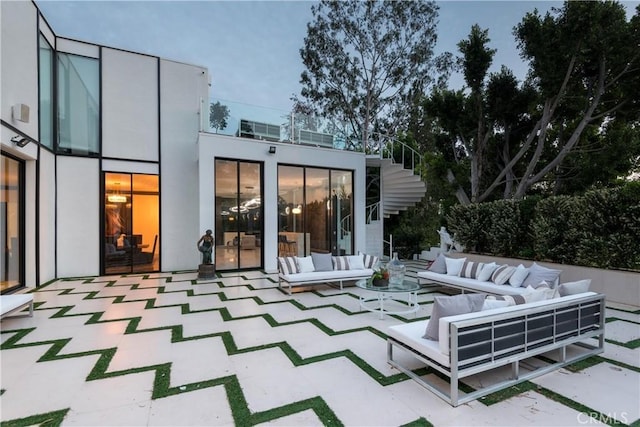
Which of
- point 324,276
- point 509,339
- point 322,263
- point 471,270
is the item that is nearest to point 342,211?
point 322,263

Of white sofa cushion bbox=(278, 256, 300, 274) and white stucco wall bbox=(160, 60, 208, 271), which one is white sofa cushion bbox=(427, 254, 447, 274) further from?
white stucco wall bbox=(160, 60, 208, 271)

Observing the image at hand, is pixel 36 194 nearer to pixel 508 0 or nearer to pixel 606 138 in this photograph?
pixel 508 0

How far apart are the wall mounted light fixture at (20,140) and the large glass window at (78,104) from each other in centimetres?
202

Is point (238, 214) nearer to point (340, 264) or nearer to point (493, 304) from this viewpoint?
point (340, 264)

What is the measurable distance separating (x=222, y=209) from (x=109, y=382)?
5.96 meters

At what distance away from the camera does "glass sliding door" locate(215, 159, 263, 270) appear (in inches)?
333

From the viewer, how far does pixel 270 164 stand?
885 cm

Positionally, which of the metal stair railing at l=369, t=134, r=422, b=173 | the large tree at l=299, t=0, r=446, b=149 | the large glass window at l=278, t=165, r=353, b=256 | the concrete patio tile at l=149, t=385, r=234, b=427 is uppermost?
the large tree at l=299, t=0, r=446, b=149

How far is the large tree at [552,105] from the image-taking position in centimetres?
722

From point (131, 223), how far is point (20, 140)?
316cm

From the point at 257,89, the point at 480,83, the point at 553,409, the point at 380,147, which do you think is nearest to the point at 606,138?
the point at 480,83

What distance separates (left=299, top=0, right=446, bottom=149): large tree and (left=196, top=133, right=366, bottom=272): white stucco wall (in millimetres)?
4539

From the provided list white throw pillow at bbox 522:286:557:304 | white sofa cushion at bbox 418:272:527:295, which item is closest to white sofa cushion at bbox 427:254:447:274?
white sofa cushion at bbox 418:272:527:295

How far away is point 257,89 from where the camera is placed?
607 inches
